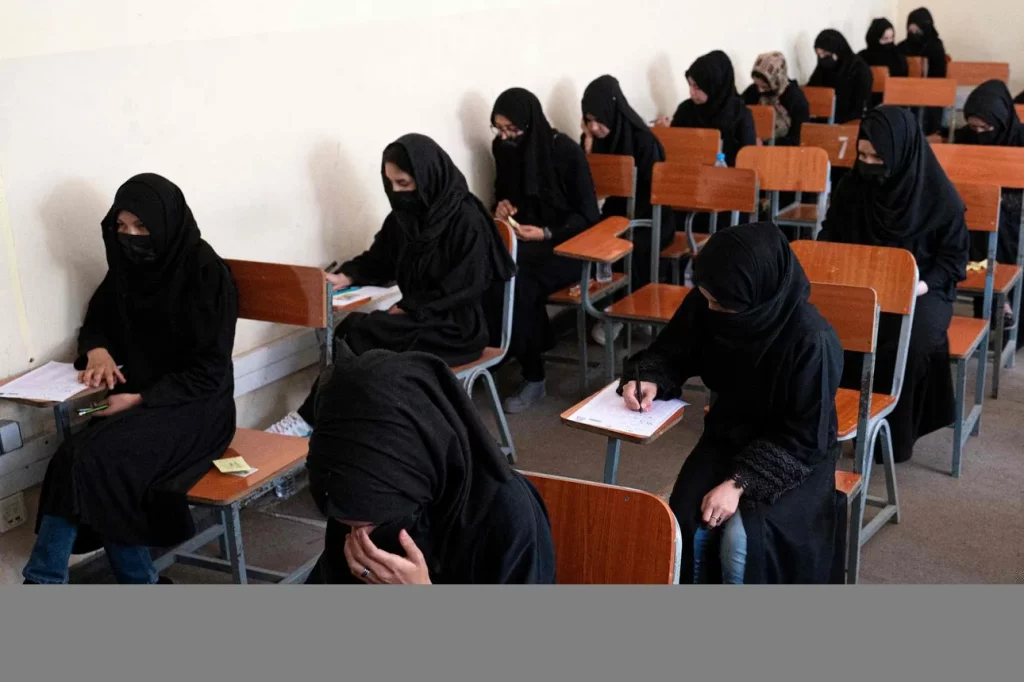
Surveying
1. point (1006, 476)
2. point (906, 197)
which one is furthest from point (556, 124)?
point (1006, 476)

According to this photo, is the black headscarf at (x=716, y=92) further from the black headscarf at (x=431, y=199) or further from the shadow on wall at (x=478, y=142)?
the black headscarf at (x=431, y=199)

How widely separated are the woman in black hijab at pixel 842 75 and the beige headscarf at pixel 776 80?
42.3 inches

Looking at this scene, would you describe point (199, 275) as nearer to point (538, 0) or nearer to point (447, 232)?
point (447, 232)

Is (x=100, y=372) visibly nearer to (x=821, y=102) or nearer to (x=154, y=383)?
(x=154, y=383)

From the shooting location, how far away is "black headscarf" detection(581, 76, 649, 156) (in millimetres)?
4871

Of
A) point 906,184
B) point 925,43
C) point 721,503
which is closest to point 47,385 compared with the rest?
point 721,503

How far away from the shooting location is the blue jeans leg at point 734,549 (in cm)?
227

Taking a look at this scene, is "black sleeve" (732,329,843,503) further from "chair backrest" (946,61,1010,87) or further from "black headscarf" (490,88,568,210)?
"chair backrest" (946,61,1010,87)

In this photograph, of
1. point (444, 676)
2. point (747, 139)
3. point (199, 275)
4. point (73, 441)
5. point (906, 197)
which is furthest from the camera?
point (747, 139)

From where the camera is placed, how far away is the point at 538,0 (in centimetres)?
480

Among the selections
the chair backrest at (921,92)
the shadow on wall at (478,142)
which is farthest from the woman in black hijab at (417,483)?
the chair backrest at (921,92)

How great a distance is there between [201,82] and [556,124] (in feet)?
7.03

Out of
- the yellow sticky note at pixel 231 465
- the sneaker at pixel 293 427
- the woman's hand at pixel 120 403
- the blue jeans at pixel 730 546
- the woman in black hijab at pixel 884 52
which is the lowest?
the sneaker at pixel 293 427

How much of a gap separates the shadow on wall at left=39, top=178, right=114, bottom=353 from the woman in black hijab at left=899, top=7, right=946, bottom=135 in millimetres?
7445
